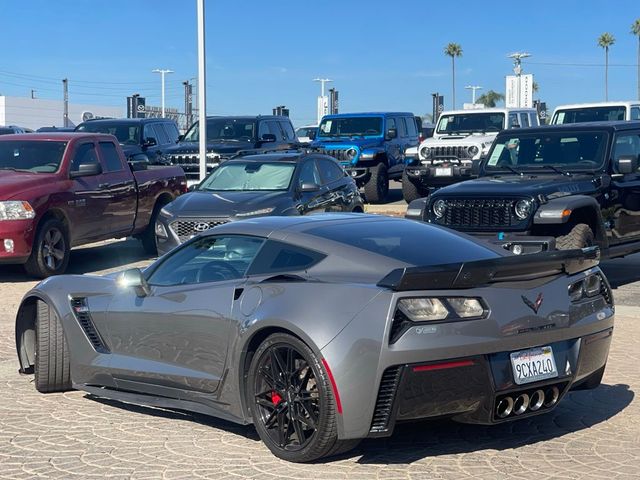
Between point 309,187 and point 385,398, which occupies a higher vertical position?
point 309,187

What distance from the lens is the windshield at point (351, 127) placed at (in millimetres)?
25219

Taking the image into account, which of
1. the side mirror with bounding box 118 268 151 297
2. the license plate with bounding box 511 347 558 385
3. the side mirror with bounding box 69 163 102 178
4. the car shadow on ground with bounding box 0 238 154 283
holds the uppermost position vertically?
the side mirror with bounding box 69 163 102 178

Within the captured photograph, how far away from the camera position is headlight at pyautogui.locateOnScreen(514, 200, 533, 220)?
37.8ft

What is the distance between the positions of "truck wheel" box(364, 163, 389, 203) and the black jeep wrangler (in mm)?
10452

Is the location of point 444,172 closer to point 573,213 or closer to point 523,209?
point 573,213

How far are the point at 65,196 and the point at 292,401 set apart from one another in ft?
30.3

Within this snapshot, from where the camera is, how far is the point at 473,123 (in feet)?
79.6

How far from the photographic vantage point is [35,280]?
1375cm

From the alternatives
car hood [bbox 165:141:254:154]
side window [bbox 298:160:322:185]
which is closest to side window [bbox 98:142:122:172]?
side window [bbox 298:160:322:185]

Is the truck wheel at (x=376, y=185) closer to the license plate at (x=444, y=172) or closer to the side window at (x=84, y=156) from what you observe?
the license plate at (x=444, y=172)

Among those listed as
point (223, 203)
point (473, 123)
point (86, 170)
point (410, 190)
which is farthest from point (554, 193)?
point (473, 123)

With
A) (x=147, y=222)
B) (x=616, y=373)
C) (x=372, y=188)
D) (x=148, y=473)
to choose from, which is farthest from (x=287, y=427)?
(x=372, y=188)

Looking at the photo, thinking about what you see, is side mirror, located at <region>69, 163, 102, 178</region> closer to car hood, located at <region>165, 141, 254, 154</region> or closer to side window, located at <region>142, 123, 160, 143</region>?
car hood, located at <region>165, 141, 254, 154</region>

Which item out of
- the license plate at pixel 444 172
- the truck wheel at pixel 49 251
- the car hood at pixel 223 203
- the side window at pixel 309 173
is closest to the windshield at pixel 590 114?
the license plate at pixel 444 172
